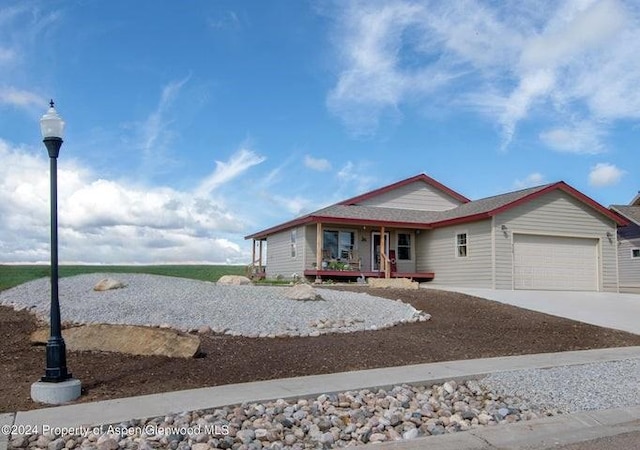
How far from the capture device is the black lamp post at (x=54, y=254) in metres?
7.03

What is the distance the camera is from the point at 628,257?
32.0 meters

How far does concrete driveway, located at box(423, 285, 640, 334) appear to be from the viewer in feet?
47.6

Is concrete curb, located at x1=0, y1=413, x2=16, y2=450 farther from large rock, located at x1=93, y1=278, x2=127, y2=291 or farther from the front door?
the front door

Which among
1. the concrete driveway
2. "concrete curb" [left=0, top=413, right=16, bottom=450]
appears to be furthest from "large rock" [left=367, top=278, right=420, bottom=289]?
"concrete curb" [left=0, top=413, right=16, bottom=450]

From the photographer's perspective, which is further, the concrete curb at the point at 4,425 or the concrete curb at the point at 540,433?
the concrete curb at the point at 540,433

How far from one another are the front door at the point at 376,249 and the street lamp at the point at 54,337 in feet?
62.7

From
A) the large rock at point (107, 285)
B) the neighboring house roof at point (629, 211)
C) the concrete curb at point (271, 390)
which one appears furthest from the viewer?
the neighboring house roof at point (629, 211)

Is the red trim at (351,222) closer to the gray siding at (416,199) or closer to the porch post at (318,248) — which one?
the porch post at (318,248)

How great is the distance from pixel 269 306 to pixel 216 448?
24.0ft

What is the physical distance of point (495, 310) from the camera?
1440 cm

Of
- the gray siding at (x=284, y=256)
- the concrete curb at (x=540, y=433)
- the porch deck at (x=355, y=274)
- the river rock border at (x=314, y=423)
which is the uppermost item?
the gray siding at (x=284, y=256)

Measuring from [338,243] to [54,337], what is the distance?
731 inches

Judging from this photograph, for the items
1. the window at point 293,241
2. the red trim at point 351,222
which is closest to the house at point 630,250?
the red trim at point 351,222

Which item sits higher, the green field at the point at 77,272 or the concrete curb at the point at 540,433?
the green field at the point at 77,272
